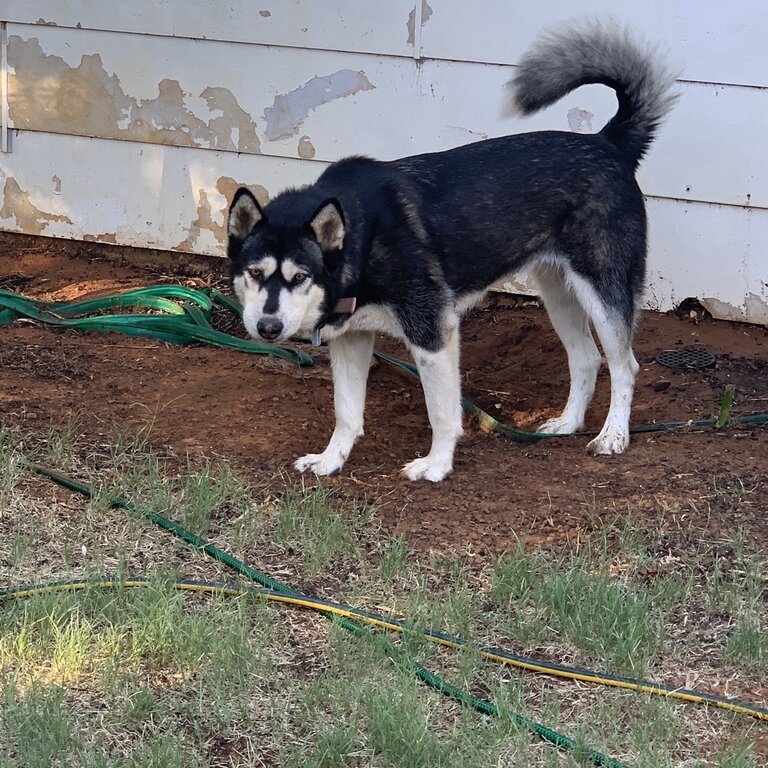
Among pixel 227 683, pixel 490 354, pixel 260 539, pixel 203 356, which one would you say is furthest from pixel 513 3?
pixel 227 683

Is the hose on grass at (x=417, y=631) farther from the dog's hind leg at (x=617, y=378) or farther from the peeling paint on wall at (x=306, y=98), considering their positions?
the peeling paint on wall at (x=306, y=98)

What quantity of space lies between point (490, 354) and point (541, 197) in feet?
5.43

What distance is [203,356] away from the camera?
6.31 meters

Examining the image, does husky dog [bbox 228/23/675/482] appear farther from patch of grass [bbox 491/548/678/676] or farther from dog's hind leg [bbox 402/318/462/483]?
patch of grass [bbox 491/548/678/676]

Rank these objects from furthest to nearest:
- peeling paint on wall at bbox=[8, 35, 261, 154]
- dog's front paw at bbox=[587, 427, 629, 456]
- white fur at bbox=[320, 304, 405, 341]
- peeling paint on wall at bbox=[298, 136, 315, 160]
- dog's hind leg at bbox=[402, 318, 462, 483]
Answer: peeling paint on wall at bbox=[8, 35, 261, 154]
peeling paint on wall at bbox=[298, 136, 315, 160]
dog's front paw at bbox=[587, 427, 629, 456]
dog's hind leg at bbox=[402, 318, 462, 483]
white fur at bbox=[320, 304, 405, 341]

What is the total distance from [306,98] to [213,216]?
0.98 meters

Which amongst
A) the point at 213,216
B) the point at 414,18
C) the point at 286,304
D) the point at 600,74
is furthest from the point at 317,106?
the point at 286,304

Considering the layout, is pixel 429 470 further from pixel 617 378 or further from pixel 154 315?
pixel 154 315

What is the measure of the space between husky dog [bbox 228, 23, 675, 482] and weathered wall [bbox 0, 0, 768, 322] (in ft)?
3.15

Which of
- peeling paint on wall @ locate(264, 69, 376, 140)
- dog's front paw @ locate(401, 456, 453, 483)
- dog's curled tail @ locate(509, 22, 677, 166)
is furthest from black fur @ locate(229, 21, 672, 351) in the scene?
peeling paint on wall @ locate(264, 69, 376, 140)

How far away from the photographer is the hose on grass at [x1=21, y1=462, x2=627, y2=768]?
3154 mm

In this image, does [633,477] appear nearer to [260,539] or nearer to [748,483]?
[748,483]

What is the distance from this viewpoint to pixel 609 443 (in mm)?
5180

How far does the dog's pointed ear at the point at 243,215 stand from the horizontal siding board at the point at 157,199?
2.83 metres
